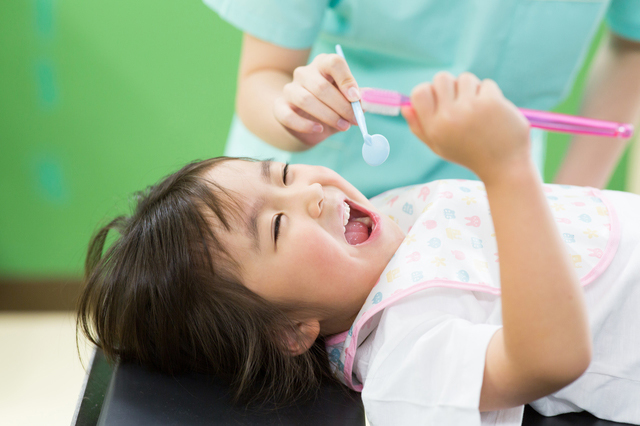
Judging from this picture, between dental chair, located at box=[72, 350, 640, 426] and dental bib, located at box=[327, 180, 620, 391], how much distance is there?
69 mm

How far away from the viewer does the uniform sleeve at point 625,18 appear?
105 cm

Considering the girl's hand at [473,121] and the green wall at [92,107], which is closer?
Answer: the girl's hand at [473,121]

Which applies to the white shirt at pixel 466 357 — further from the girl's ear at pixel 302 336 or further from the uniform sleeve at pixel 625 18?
the uniform sleeve at pixel 625 18

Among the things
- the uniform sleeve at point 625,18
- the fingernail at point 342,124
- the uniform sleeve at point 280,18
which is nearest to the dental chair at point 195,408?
the fingernail at point 342,124

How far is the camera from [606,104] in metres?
1.17

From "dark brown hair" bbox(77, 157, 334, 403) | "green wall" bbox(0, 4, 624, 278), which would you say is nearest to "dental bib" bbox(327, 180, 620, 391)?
"dark brown hair" bbox(77, 157, 334, 403)

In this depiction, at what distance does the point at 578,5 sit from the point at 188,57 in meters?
1.33

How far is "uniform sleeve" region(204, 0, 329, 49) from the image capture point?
39.3 inches

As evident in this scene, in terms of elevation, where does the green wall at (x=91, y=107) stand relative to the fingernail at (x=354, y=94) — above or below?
below

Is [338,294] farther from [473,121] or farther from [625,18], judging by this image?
[625,18]

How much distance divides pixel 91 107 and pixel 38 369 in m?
0.87

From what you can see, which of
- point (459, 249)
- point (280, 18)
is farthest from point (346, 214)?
point (280, 18)

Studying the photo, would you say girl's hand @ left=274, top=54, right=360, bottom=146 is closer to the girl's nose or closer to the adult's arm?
the girl's nose

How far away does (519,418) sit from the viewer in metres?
0.69
